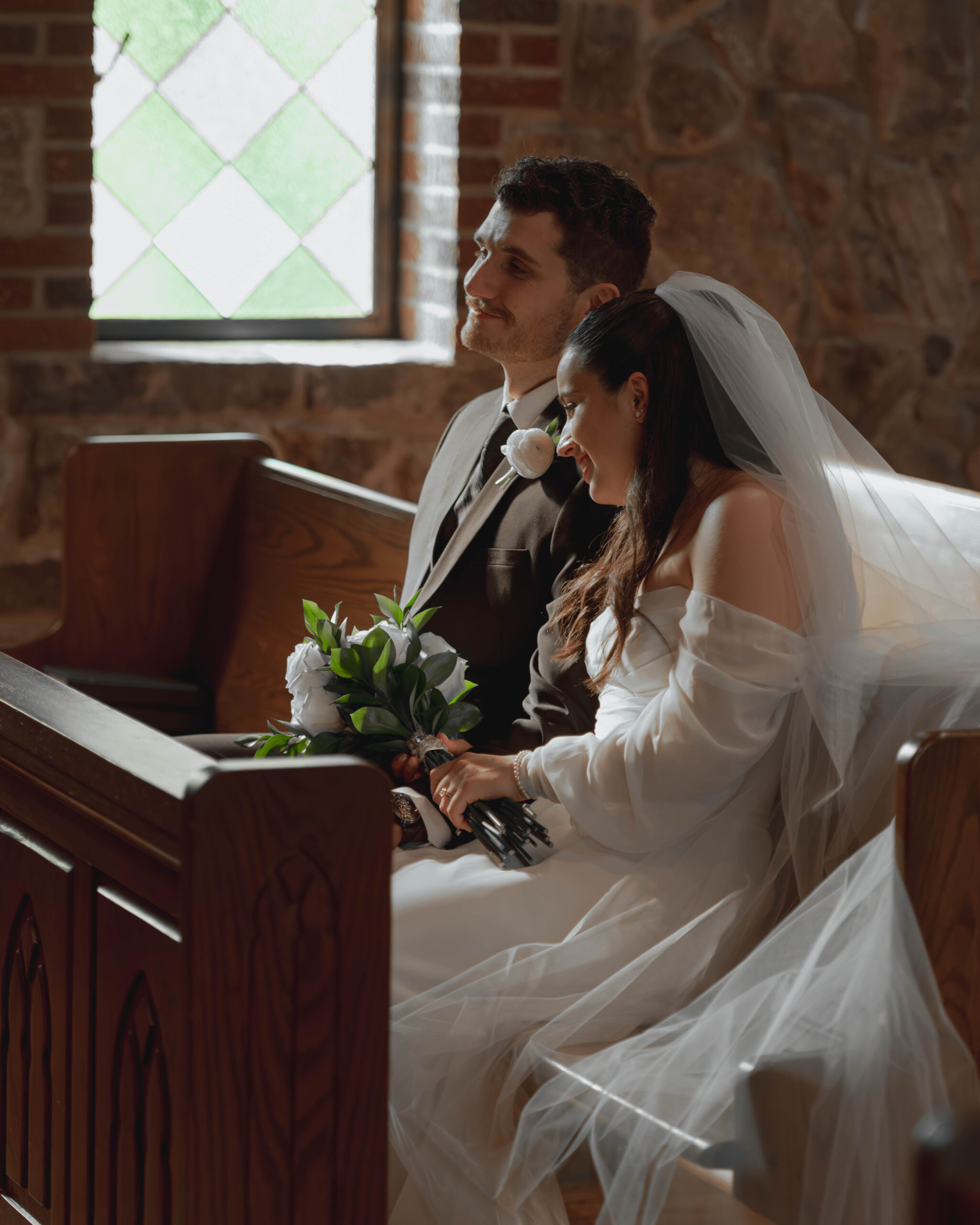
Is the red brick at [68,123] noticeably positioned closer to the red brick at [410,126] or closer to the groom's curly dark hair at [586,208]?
the red brick at [410,126]

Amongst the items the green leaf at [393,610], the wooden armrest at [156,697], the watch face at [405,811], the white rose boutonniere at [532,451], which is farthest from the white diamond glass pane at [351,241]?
the watch face at [405,811]

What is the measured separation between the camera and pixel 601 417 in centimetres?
180

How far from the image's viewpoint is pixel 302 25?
409 cm

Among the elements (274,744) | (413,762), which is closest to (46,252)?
(274,744)

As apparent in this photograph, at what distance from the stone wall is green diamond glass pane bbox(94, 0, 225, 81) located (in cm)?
35

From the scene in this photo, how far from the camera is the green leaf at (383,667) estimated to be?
6.37 ft

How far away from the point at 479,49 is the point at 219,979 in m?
3.25

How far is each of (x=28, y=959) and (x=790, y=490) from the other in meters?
1.00

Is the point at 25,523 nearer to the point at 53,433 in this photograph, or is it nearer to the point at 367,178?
the point at 53,433

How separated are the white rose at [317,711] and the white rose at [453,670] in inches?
5.5

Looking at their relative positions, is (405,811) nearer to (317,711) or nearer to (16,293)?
(317,711)

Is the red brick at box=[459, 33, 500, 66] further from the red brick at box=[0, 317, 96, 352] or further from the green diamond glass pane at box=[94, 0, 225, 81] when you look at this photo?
the red brick at box=[0, 317, 96, 352]

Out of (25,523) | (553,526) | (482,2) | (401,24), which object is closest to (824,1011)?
(553,526)

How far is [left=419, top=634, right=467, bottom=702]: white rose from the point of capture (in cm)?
198
